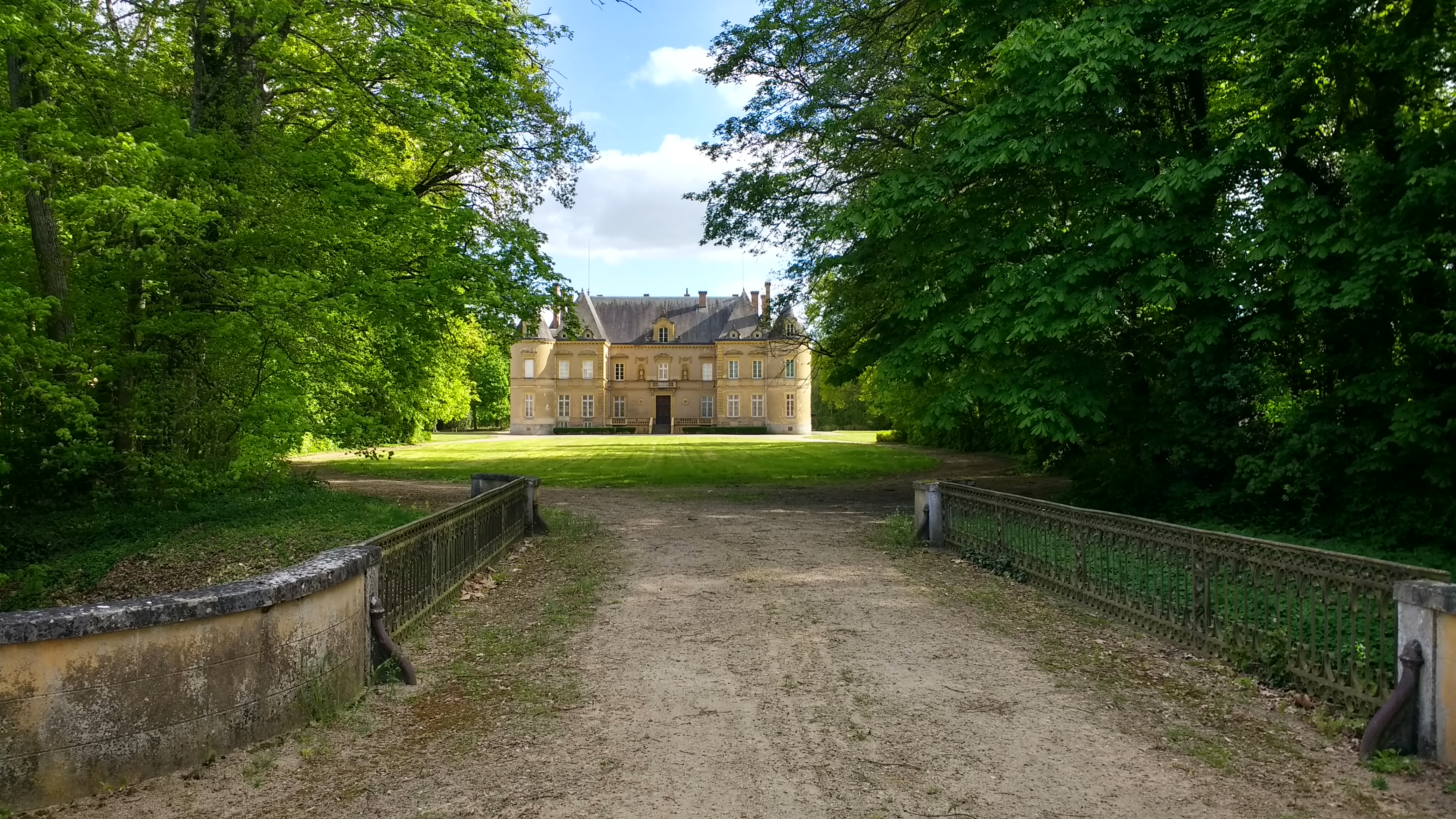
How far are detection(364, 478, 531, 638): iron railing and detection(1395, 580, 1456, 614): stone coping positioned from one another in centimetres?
640

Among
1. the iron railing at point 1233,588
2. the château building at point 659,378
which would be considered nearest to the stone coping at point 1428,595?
the iron railing at point 1233,588

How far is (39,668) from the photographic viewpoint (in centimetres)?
392

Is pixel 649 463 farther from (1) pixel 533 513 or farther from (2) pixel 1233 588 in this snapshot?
(2) pixel 1233 588

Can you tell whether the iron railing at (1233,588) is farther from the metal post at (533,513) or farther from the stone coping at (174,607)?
the metal post at (533,513)

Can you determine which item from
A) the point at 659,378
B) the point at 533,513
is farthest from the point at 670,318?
the point at 533,513

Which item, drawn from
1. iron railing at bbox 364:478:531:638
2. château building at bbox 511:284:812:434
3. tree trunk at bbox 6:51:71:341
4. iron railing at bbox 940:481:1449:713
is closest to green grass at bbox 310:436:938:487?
iron railing at bbox 364:478:531:638

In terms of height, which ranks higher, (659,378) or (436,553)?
(659,378)

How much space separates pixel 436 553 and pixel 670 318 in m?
69.3

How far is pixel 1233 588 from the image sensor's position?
6.30m

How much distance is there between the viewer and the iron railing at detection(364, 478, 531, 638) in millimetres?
6621

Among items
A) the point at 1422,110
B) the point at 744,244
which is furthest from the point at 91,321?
the point at 1422,110

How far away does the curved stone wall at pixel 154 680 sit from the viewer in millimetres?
3898

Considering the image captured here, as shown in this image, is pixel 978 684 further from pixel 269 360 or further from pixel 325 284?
pixel 269 360

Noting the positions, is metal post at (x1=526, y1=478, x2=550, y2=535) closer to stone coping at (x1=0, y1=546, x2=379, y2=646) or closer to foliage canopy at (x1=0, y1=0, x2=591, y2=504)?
foliage canopy at (x1=0, y1=0, x2=591, y2=504)
